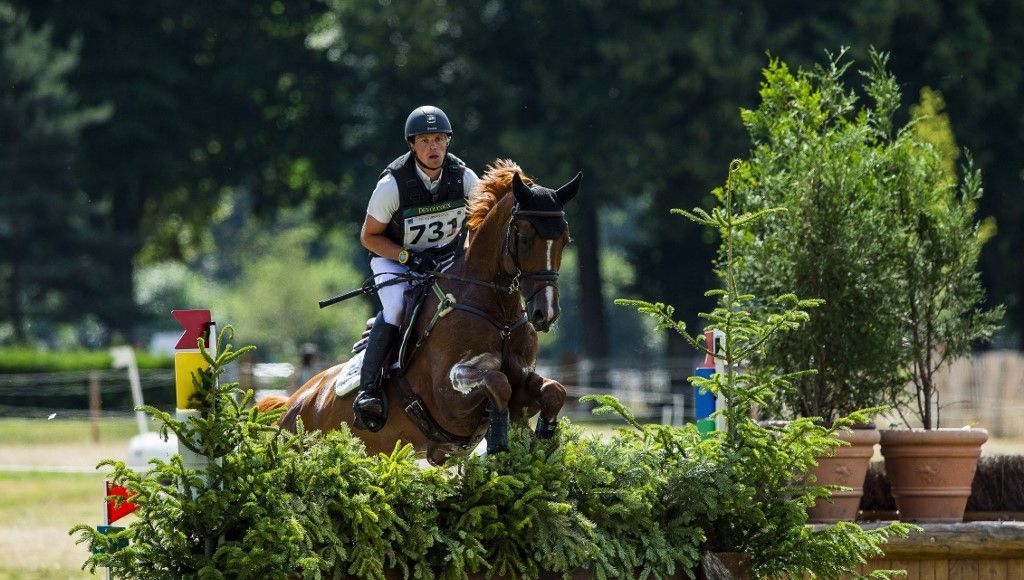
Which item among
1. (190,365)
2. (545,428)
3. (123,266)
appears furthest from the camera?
(123,266)

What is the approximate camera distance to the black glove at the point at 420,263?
774cm

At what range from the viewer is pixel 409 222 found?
789 centimetres

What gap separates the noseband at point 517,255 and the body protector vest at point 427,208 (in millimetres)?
775

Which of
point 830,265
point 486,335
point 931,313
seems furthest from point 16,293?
point 830,265

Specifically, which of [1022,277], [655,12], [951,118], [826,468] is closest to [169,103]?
[655,12]

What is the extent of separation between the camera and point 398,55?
37.0 m

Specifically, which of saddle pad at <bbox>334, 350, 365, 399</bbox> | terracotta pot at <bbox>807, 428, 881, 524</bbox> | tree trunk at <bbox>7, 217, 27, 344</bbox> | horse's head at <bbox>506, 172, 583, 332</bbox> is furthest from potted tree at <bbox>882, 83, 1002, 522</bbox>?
tree trunk at <bbox>7, 217, 27, 344</bbox>

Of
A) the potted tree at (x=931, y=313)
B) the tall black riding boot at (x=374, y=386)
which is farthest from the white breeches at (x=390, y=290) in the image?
the potted tree at (x=931, y=313)

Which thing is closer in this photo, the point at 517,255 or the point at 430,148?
the point at 517,255

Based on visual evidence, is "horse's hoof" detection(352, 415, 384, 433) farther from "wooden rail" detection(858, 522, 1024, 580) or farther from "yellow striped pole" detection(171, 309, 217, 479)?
"yellow striped pole" detection(171, 309, 217, 479)

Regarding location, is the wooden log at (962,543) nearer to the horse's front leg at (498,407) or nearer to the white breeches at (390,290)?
the horse's front leg at (498,407)

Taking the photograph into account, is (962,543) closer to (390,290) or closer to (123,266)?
(390,290)

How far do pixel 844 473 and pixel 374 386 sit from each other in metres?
2.34

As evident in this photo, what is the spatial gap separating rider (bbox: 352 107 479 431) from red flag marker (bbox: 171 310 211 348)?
99.9 inches
